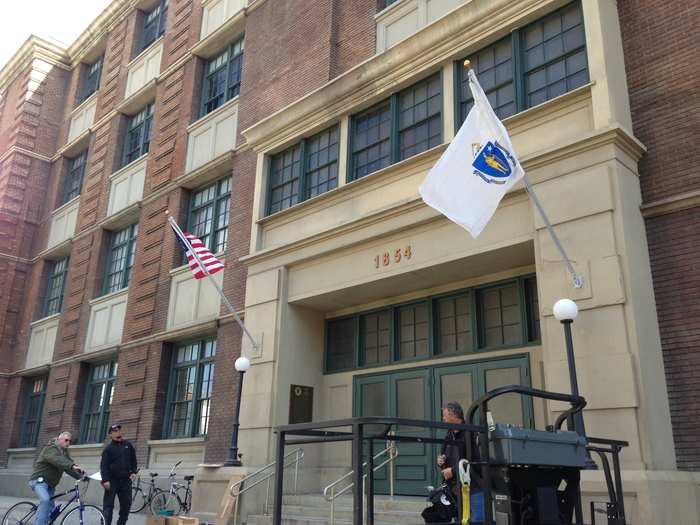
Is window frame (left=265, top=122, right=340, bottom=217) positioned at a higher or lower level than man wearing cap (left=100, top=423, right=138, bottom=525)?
higher

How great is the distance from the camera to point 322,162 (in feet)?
49.6

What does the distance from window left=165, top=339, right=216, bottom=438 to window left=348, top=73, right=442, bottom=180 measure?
6.28 meters

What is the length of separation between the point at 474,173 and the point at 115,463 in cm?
765

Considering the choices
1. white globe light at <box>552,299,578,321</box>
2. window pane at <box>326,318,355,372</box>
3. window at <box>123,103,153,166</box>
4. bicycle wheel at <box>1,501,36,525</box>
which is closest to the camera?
white globe light at <box>552,299,578,321</box>

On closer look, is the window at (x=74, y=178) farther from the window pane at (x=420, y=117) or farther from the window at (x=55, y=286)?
the window pane at (x=420, y=117)

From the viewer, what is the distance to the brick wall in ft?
29.3

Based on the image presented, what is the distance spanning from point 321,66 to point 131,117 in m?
11.2

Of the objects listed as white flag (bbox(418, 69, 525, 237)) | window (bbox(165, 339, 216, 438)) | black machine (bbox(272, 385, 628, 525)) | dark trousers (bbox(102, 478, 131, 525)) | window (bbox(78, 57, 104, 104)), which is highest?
window (bbox(78, 57, 104, 104))

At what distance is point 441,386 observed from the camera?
1230 centimetres

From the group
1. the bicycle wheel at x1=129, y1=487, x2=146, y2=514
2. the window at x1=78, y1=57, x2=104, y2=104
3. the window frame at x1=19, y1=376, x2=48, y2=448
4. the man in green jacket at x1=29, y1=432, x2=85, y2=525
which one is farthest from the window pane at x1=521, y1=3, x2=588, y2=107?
the window at x1=78, y1=57, x2=104, y2=104

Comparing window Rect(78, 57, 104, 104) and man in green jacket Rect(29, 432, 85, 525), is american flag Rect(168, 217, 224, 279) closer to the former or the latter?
man in green jacket Rect(29, 432, 85, 525)

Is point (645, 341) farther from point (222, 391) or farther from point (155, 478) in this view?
point (155, 478)

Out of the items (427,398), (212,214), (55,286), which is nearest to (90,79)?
(55,286)

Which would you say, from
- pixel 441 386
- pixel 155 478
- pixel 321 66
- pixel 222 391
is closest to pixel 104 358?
pixel 155 478
